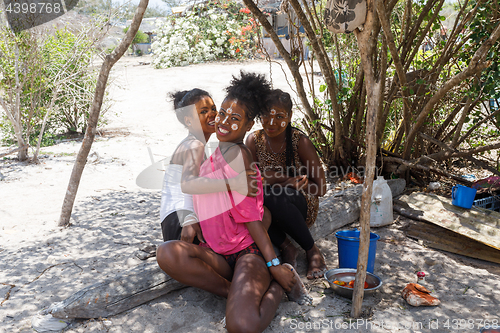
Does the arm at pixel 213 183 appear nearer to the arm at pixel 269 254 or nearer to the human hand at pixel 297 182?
the arm at pixel 269 254

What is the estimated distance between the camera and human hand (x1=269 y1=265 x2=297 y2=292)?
92.3 inches

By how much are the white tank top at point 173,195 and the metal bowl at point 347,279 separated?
1059 mm

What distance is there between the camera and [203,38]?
633 inches

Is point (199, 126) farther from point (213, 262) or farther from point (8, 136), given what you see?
point (8, 136)

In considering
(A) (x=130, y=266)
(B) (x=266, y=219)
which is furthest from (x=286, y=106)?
(A) (x=130, y=266)

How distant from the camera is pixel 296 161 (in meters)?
3.23

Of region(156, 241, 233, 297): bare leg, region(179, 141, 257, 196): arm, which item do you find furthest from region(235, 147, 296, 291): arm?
region(156, 241, 233, 297): bare leg

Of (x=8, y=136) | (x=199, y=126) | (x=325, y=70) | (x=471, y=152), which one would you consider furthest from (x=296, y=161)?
(x=8, y=136)

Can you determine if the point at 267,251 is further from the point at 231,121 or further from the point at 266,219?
the point at 231,121

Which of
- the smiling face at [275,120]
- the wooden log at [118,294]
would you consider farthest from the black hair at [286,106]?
the wooden log at [118,294]

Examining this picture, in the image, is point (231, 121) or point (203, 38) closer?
point (231, 121)

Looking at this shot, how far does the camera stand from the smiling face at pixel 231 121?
2.43m

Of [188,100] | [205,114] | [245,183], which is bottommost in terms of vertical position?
[245,183]

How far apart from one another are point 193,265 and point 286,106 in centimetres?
143
